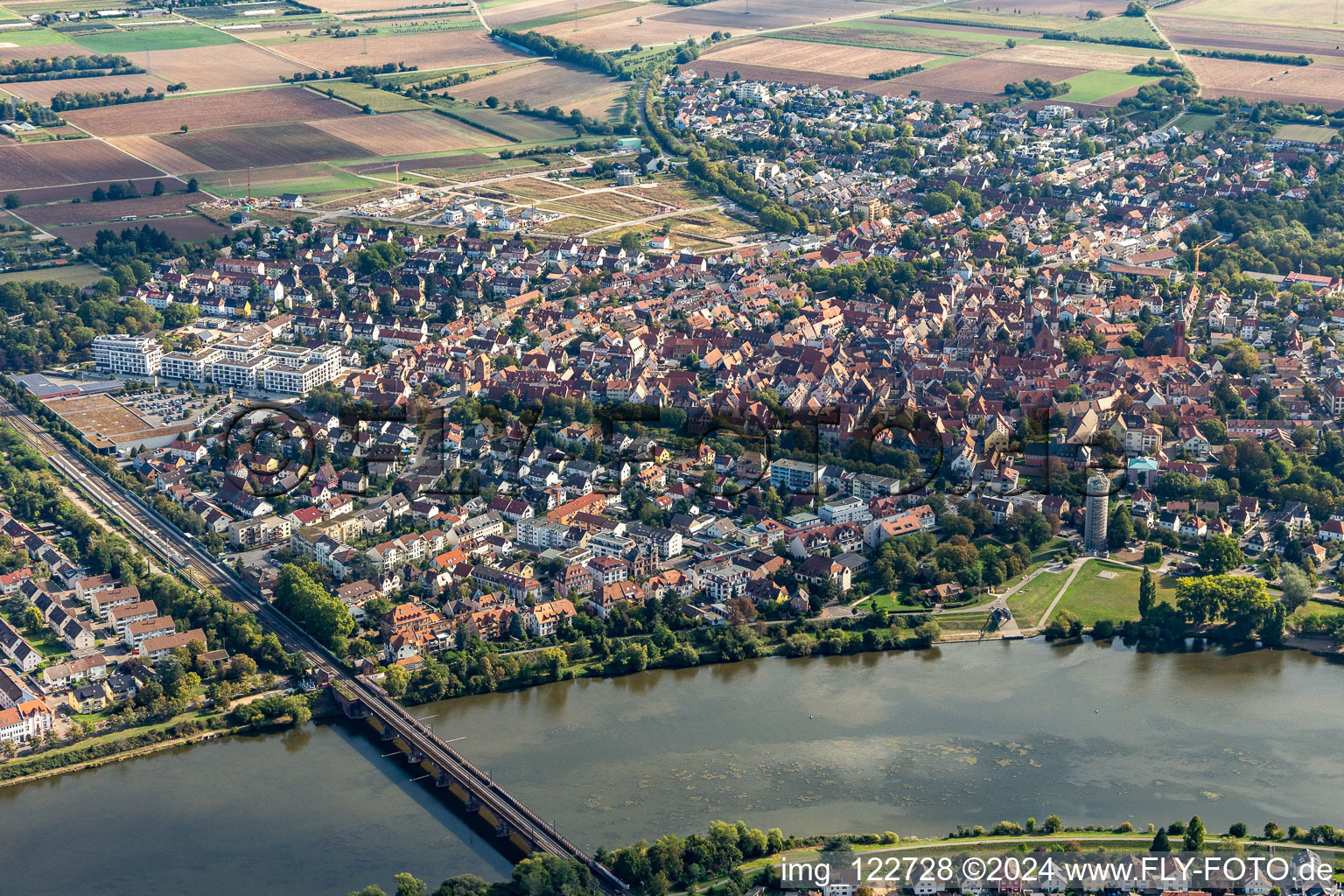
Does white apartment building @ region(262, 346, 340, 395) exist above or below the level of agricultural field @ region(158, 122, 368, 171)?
below

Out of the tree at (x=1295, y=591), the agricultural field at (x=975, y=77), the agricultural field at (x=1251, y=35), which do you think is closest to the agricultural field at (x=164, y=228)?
the agricultural field at (x=975, y=77)


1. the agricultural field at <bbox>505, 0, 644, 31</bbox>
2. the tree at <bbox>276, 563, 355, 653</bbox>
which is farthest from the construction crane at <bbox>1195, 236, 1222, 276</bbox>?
the agricultural field at <bbox>505, 0, 644, 31</bbox>

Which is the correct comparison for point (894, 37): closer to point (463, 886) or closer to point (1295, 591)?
point (1295, 591)

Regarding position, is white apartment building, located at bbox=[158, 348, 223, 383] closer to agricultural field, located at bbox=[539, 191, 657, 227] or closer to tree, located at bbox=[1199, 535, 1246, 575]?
agricultural field, located at bbox=[539, 191, 657, 227]

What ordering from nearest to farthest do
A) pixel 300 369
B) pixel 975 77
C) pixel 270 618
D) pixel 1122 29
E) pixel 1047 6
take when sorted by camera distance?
1. pixel 270 618
2. pixel 300 369
3. pixel 975 77
4. pixel 1122 29
5. pixel 1047 6

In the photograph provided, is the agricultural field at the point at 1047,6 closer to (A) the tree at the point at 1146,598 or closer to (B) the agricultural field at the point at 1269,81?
(B) the agricultural field at the point at 1269,81

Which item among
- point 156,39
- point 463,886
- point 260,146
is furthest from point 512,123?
point 463,886

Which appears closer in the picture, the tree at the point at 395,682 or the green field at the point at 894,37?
the tree at the point at 395,682
